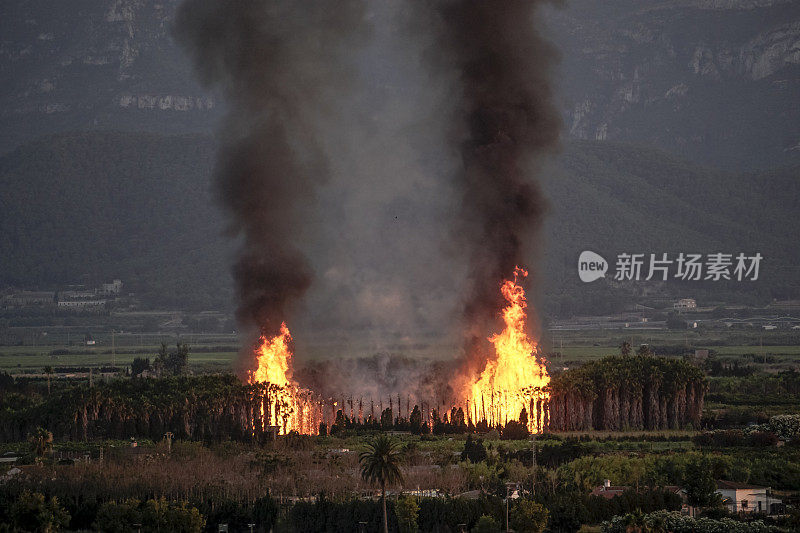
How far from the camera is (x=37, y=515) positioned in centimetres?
10012

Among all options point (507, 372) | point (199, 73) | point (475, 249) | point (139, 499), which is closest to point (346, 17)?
point (199, 73)

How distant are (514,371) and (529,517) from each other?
163 feet

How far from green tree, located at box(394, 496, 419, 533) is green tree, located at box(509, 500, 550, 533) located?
651 centimetres

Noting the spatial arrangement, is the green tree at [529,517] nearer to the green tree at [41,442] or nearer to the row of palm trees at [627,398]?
the green tree at [41,442]

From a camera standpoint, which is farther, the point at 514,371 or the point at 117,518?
the point at 514,371

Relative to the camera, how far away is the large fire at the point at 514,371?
146000 millimetres

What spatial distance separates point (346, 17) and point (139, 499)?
3712 inches

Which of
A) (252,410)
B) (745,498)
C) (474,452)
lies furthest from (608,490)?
(252,410)

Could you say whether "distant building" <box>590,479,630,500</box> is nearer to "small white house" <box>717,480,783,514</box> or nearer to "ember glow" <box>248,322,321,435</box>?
"small white house" <box>717,480,783,514</box>

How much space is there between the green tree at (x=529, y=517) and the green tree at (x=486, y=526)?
1571 millimetres

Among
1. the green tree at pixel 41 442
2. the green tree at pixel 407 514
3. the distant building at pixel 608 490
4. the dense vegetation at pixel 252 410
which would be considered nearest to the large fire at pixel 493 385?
the dense vegetation at pixel 252 410

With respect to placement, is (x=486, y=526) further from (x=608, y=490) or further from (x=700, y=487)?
(x=700, y=487)

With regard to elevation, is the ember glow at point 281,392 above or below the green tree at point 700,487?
above

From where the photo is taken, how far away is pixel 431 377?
538 ft
